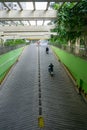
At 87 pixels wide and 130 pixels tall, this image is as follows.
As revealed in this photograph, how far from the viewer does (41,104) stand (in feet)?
51.3

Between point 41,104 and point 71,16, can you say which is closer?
point 41,104

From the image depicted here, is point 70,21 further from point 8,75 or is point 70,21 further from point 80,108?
point 8,75

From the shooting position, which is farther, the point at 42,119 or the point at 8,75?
the point at 8,75

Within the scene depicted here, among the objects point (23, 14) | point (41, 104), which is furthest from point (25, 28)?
point (41, 104)

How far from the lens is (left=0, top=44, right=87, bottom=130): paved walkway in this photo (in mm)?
12844

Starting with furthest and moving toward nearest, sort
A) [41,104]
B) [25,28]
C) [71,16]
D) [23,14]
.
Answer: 1. [25,28]
2. [71,16]
3. [23,14]
4. [41,104]

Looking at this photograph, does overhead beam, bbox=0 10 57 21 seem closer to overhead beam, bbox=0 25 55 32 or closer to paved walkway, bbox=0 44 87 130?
paved walkway, bbox=0 44 87 130

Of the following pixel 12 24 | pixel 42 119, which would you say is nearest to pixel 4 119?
pixel 42 119

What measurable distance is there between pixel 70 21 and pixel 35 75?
24.6ft

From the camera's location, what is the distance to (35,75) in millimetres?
25844

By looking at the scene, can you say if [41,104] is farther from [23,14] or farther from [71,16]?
[71,16]

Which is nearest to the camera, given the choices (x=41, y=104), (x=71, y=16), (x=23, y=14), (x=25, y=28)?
(x=41, y=104)

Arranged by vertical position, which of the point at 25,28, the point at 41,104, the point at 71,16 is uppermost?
the point at 71,16

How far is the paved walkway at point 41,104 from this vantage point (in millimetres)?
12844
